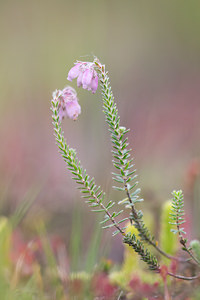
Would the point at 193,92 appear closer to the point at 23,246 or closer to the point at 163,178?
the point at 163,178

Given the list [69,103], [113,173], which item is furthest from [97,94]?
[113,173]

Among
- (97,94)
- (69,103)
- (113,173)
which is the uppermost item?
(97,94)

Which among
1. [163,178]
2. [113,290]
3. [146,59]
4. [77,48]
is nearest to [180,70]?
[146,59]

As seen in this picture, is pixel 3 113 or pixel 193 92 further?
pixel 193 92

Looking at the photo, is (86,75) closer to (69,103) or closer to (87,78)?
(87,78)

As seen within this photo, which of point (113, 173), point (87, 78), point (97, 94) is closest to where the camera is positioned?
point (113, 173)

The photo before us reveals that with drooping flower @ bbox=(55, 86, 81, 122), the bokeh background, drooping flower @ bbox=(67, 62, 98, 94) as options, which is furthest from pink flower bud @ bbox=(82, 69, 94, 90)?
the bokeh background

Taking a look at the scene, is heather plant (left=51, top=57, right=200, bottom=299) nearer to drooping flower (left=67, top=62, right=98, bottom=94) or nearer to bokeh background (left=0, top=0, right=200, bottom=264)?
drooping flower (left=67, top=62, right=98, bottom=94)
